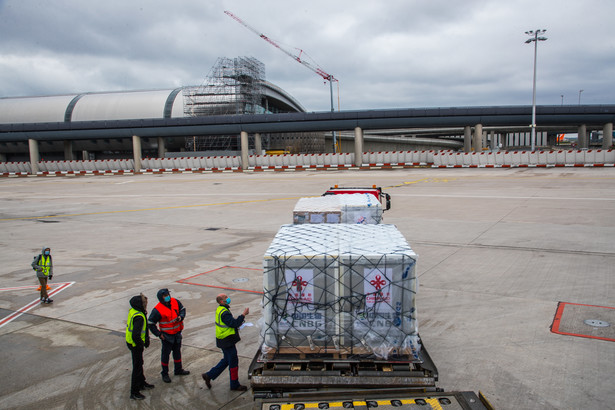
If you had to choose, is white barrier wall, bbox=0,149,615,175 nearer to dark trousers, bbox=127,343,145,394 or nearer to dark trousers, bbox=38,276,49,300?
dark trousers, bbox=38,276,49,300

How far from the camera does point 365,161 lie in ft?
198

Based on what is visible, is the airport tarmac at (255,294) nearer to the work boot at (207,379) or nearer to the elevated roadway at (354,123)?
the work boot at (207,379)

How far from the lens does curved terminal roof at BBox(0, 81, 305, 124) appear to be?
276 ft

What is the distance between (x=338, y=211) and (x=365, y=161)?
50568 mm

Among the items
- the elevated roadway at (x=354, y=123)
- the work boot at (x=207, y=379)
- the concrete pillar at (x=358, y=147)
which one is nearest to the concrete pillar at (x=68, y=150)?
the elevated roadway at (x=354, y=123)

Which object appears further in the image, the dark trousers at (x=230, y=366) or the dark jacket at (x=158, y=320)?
the dark jacket at (x=158, y=320)

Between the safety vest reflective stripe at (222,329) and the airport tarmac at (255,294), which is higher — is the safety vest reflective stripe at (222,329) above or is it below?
above

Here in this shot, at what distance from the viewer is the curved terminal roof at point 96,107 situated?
84.0 meters

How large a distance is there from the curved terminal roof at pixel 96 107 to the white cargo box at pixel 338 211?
76.9m

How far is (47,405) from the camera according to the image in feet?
22.3

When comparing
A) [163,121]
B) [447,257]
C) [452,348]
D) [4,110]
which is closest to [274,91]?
[163,121]

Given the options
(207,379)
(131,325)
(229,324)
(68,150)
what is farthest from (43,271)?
(68,150)

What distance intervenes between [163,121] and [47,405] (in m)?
62.0

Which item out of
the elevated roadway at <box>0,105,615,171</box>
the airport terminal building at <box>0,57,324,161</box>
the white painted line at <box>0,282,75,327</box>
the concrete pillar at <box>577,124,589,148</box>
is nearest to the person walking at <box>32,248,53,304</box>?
the white painted line at <box>0,282,75,327</box>
